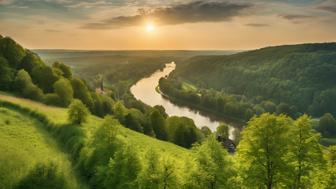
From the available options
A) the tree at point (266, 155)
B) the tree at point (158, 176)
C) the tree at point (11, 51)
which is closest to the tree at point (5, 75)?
the tree at point (11, 51)

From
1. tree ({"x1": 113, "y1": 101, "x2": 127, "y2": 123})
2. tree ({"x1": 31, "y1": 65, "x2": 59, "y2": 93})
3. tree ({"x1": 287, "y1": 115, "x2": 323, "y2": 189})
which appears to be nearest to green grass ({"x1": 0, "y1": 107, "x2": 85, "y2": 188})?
tree ({"x1": 287, "y1": 115, "x2": 323, "y2": 189})

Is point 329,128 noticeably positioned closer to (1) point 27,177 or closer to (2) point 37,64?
(2) point 37,64

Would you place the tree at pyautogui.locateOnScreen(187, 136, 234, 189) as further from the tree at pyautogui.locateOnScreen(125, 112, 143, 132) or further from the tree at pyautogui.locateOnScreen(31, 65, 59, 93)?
the tree at pyautogui.locateOnScreen(31, 65, 59, 93)

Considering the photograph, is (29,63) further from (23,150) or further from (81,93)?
(23,150)

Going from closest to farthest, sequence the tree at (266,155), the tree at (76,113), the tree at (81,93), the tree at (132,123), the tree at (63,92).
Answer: the tree at (266,155), the tree at (76,113), the tree at (63,92), the tree at (132,123), the tree at (81,93)

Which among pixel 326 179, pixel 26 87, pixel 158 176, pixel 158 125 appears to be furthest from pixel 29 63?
pixel 326 179

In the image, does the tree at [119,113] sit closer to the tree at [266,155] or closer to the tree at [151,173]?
the tree at [151,173]
